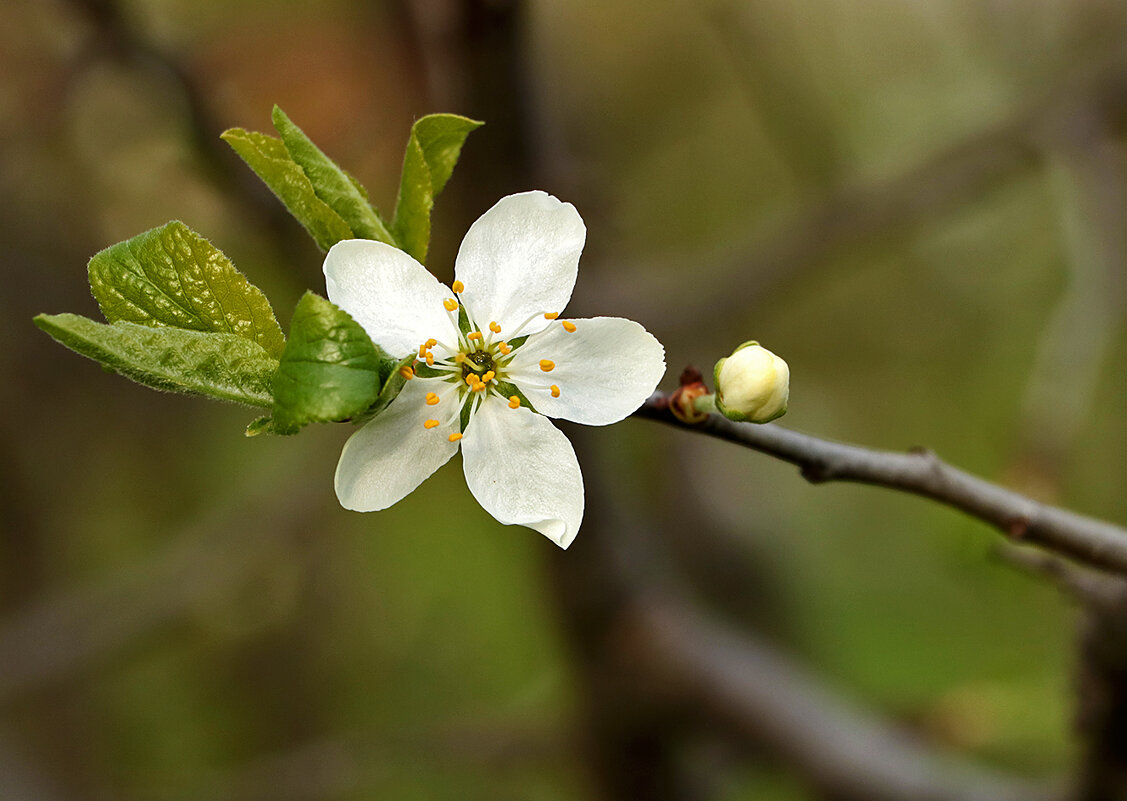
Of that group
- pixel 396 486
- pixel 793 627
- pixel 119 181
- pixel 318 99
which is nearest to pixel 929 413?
pixel 793 627

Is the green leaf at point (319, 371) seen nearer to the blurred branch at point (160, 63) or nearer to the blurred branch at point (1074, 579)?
the blurred branch at point (1074, 579)

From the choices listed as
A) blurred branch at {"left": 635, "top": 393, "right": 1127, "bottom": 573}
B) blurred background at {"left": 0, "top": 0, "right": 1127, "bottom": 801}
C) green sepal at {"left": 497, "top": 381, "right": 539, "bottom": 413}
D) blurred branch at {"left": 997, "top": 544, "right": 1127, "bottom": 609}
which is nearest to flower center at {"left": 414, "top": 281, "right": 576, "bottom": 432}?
green sepal at {"left": 497, "top": 381, "right": 539, "bottom": 413}

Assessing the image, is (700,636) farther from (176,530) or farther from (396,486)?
(176,530)

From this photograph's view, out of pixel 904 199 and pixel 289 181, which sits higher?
pixel 904 199

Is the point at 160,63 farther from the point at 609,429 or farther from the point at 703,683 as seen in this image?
the point at 703,683

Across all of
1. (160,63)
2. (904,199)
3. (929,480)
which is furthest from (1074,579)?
(160,63)

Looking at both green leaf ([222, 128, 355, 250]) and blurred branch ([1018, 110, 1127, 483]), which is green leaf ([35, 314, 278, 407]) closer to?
green leaf ([222, 128, 355, 250])
